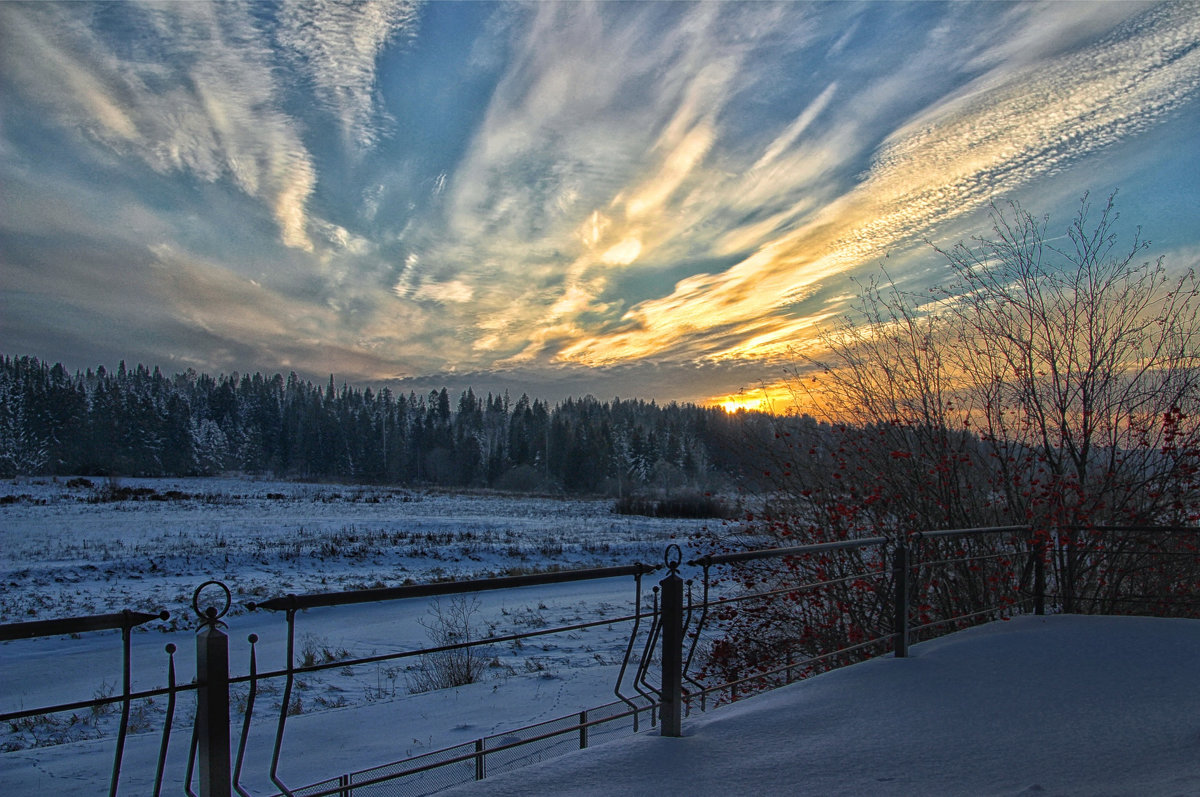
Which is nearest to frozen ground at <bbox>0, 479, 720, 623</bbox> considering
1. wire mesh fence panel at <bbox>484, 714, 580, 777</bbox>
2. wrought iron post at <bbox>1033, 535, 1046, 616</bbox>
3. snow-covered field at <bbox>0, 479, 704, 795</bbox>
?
snow-covered field at <bbox>0, 479, 704, 795</bbox>

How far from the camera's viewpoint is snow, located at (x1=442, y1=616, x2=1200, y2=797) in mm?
3123

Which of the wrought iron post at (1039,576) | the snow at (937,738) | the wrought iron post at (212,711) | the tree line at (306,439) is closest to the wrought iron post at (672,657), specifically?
the snow at (937,738)

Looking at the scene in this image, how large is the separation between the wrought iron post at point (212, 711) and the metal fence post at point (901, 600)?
494 cm

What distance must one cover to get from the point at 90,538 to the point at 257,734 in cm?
2084

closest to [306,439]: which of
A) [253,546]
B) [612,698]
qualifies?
[253,546]

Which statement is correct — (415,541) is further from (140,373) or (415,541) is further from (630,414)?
(140,373)

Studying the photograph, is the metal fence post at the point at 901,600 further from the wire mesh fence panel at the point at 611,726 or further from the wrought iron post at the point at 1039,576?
the wrought iron post at the point at 1039,576

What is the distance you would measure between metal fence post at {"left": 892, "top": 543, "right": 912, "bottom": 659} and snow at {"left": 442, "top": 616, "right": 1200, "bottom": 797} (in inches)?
7.8

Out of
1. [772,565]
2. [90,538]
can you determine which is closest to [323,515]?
[90,538]

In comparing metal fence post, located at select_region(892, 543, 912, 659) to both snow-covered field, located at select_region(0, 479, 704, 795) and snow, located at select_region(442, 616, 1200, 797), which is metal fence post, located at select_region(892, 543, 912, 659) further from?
snow-covered field, located at select_region(0, 479, 704, 795)

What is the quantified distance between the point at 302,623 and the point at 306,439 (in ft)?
318

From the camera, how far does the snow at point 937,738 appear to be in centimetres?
312

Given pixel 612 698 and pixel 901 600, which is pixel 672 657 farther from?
pixel 612 698

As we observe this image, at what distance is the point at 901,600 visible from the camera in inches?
224
